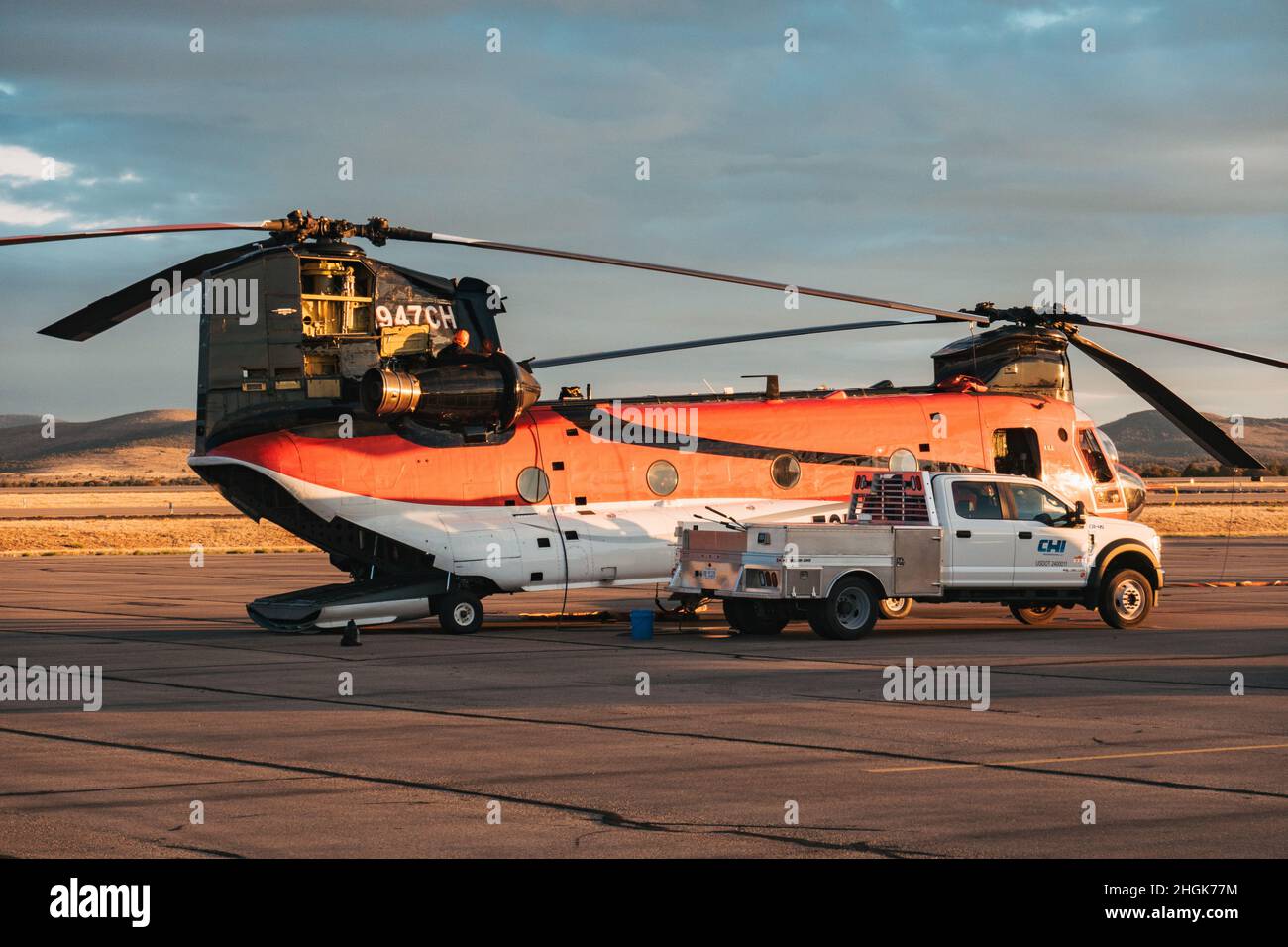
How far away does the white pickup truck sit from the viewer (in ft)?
63.5

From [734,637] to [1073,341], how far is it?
326 inches

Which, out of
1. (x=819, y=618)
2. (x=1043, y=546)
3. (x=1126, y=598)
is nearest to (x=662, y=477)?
(x=819, y=618)

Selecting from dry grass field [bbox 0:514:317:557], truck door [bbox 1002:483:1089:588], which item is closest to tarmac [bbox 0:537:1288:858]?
truck door [bbox 1002:483:1089:588]

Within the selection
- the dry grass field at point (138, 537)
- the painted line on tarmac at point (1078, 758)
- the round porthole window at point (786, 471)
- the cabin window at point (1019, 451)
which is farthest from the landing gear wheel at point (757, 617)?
the dry grass field at point (138, 537)

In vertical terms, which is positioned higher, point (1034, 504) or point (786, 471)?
point (786, 471)

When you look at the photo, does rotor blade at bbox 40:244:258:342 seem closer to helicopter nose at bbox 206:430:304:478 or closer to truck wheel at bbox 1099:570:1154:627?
helicopter nose at bbox 206:430:304:478

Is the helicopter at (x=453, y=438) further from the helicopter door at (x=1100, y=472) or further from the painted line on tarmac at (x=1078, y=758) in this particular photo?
the painted line on tarmac at (x=1078, y=758)

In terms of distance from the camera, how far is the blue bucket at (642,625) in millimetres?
19922

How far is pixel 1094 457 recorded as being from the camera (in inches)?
952

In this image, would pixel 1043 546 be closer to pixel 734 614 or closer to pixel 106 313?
pixel 734 614

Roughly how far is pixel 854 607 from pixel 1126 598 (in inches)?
163

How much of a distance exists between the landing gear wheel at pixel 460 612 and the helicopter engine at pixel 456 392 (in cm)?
232

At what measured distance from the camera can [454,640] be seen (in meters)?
19.8
